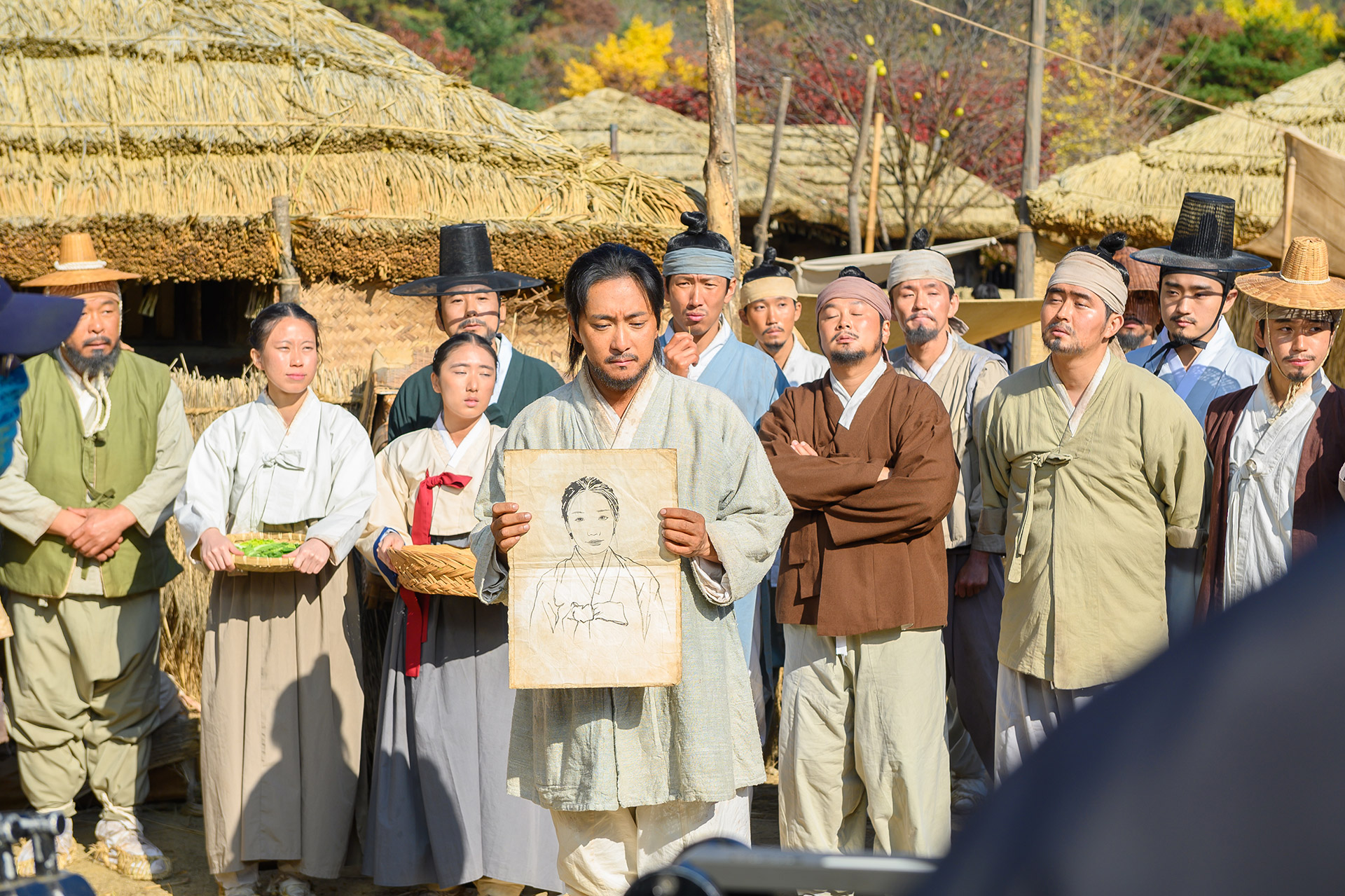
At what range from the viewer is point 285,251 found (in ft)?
24.3

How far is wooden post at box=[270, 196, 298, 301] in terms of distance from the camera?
290 inches

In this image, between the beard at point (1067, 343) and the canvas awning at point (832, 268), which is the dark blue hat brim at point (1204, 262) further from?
the canvas awning at point (832, 268)

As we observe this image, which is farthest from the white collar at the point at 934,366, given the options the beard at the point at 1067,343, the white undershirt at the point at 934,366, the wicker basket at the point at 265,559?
the wicker basket at the point at 265,559

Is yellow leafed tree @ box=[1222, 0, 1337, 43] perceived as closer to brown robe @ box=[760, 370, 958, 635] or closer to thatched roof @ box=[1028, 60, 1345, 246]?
thatched roof @ box=[1028, 60, 1345, 246]

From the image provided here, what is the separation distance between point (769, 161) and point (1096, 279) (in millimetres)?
10584

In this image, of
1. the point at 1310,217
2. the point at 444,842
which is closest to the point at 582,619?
Result: the point at 444,842

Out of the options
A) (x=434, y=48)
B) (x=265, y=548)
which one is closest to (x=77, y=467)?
(x=265, y=548)

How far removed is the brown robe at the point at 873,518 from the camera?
3.77 m

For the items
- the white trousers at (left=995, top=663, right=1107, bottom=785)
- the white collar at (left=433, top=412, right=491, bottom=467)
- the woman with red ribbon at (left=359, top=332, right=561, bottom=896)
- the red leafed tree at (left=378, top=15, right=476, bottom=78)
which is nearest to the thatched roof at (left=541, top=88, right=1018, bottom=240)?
the red leafed tree at (left=378, top=15, right=476, bottom=78)

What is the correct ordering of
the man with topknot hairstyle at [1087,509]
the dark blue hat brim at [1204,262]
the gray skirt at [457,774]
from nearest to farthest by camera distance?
the man with topknot hairstyle at [1087,509], the gray skirt at [457,774], the dark blue hat brim at [1204,262]

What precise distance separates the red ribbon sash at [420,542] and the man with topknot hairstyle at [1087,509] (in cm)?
188

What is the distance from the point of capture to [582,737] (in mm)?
2873

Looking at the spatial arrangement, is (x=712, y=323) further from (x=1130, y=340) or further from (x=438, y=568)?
(x=1130, y=340)

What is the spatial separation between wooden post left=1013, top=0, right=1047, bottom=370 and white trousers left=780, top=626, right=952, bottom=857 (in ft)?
20.3
